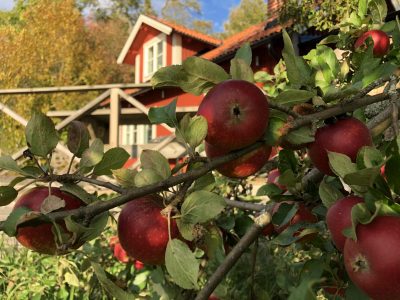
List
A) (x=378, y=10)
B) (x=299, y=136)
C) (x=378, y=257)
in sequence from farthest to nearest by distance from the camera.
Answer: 1. (x=378, y=10)
2. (x=299, y=136)
3. (x=378, y=257)

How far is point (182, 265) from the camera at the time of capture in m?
0.61

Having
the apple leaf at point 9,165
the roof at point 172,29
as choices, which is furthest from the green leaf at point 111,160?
the roof at point 172,29

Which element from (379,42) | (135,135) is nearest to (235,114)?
(379,42)

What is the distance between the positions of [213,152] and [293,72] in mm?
202

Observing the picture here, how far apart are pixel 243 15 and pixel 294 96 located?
29.0 meters

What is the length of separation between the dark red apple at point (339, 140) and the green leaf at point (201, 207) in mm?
186

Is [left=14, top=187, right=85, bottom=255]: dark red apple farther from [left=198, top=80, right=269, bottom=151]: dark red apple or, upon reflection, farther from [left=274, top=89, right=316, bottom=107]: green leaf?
[left=274, top=89, right=316, bottom=107]: green leaf

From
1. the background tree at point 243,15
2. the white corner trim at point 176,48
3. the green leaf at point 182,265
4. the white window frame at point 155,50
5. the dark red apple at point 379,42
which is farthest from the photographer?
the background tree at point 243,15

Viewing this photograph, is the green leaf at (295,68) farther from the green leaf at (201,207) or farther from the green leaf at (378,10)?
the green leaf at (378,10)

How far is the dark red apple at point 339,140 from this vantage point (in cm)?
68

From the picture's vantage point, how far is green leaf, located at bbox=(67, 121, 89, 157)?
2.57ft

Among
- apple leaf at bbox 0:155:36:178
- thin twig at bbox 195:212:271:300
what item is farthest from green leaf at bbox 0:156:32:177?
thin twig at bbox 195:212:271:300

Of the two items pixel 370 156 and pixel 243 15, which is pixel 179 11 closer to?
pixel 243 15

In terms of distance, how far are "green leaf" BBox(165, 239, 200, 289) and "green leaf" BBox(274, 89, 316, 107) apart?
26 cm
